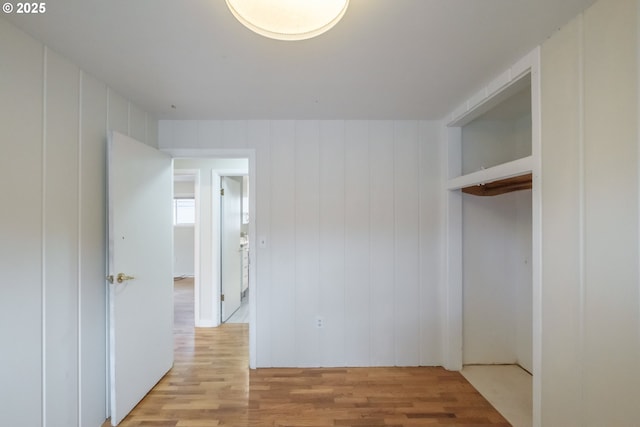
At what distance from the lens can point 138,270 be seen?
76.5 inches

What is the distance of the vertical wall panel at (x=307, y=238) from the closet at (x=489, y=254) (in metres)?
1.19

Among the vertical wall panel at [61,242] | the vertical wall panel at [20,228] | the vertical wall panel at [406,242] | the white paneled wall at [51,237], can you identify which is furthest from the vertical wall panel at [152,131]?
the vertical wall panel at [406,242]

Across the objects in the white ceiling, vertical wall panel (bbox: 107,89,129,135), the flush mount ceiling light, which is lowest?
the flush mount ceiling light

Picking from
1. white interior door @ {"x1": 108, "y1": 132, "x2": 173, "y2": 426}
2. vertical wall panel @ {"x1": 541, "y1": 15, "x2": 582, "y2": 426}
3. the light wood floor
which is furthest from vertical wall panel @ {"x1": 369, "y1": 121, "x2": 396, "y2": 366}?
white interior door @ {"x1": 108, "y1": 132, "x2": 173, "y2": 426}

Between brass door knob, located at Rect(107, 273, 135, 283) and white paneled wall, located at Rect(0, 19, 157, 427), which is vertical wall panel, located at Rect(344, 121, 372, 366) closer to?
brass door knob, located at Rect(107, 273, 135, 283)

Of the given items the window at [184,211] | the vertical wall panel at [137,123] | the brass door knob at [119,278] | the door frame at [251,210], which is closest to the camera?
the brass door knob at [119,278]

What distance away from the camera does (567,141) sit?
1.25 metres

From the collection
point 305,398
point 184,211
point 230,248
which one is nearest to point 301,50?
point 305,398

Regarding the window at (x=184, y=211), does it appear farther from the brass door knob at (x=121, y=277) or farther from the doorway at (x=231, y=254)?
the brass door knob at (x=121, y=277)

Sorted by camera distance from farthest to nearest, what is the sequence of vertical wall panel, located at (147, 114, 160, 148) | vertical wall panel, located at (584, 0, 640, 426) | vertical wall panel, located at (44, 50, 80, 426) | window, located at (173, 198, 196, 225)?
1. window, located at (173, 198, 196, 225)
2. vertical wall panel, located at (147, 114, 160, 148)
3. vertical wall panel, located at (44, 50, 80, 426)
4. vertical wall panel, located at (584, 0, 640, 426)

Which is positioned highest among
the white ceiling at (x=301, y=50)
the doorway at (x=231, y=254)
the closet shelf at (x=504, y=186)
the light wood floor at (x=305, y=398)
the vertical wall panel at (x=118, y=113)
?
the white ceiling at (x=301, y=50)

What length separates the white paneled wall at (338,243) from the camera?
243 centimetres

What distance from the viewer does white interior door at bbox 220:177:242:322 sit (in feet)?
11.6

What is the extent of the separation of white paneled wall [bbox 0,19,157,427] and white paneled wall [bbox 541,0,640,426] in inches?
101
